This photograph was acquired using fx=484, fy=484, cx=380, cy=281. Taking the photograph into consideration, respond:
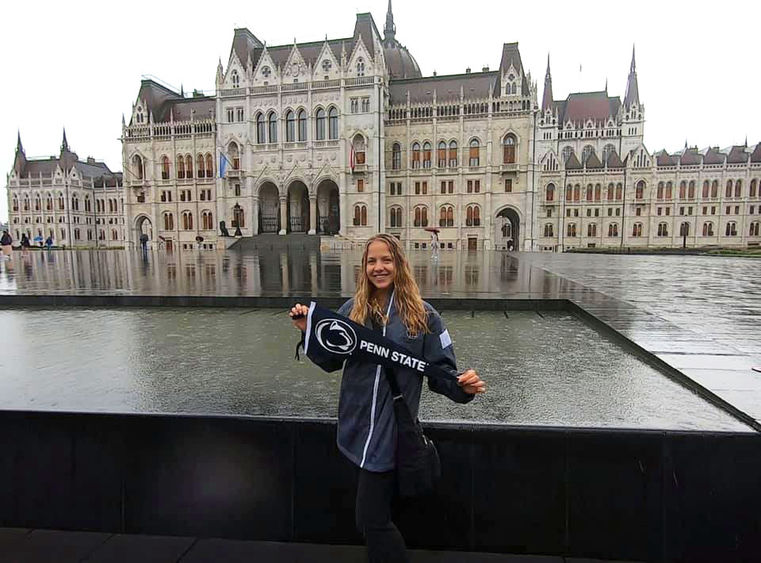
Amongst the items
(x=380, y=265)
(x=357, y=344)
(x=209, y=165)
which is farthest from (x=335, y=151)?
(x=357, y=344)

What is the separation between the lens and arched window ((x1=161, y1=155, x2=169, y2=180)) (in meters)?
58.1

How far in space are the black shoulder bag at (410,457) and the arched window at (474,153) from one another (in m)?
52.1

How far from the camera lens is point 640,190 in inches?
2618

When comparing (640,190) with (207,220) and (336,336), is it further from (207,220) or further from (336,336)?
(336,336)

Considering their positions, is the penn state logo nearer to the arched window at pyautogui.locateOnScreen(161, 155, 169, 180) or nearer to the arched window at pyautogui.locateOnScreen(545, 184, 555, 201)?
the arched window at pyautogui.locateOnScreen(161, 155, 169, 180)

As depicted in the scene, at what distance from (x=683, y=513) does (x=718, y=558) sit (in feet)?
0.87

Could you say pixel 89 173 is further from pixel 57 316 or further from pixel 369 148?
pixel 57 316

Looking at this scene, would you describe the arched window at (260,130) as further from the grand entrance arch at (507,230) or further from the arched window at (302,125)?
the grand entrance arch at (507,230)

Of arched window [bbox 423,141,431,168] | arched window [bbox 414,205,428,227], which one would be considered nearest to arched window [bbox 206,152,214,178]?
arched window [bbox 414,205,428,227]

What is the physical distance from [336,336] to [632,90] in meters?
96.8

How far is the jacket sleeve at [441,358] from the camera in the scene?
2035 mm

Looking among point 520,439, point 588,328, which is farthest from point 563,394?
point 588,328

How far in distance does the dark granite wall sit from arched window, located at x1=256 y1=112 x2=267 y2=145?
53.2m

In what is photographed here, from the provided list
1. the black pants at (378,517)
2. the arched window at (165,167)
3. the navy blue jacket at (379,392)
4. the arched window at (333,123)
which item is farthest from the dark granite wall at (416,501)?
the arched window at (165,167)
